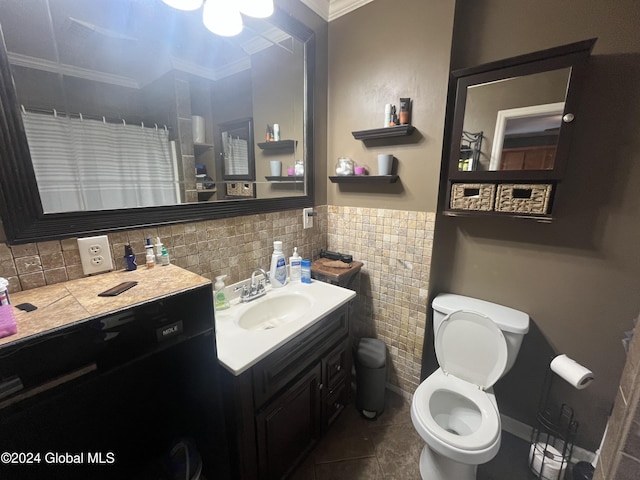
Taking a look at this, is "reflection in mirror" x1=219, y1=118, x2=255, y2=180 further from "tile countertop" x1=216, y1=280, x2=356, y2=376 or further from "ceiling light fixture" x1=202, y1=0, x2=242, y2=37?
"tile countertop" x1=216, y1=280, x2=356, y2=376

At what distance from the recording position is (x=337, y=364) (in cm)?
145

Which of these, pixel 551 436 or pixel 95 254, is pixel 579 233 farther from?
pixel 95 254

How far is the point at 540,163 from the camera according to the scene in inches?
47.8

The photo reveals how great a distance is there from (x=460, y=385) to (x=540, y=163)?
1.18 metres

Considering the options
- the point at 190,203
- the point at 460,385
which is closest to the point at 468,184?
the point at 460,385

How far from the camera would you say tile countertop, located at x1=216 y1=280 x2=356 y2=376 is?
3.09 feet

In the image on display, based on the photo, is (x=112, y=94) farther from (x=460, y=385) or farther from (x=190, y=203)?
(x=460, y=385)

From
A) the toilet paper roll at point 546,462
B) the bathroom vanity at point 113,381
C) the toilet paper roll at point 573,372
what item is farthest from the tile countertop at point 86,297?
the toilet paper roll at point 546,462

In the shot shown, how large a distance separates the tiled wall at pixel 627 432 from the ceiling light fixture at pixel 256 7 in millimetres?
1651

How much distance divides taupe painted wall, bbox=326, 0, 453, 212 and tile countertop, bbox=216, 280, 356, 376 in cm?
67

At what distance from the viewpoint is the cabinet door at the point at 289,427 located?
106 centimetres

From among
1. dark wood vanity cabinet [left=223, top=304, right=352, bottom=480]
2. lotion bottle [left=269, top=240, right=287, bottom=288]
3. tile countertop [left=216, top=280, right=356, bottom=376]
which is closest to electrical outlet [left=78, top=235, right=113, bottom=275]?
tile countertop [left=216, top=280, right=356, bottom=376]

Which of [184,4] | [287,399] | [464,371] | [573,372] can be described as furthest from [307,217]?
[573,372]

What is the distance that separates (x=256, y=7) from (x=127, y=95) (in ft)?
2.19
